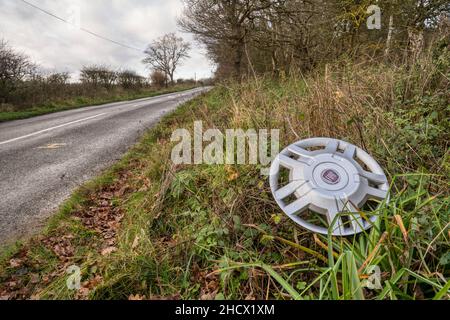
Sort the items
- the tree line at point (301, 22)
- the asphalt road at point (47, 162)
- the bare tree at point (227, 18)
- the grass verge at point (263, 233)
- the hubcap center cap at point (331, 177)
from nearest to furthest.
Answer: the grass verge at point (263, 233)
the hubcap center cap at point (331, 177)
the asphalt road at point (47, 162)
the tree line at point (301, 22)
the bare tree at point (227, 18)

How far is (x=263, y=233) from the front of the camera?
2029 mm

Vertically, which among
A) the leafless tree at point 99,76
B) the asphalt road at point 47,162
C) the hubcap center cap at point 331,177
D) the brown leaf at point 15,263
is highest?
the leafless tree at point 99,76

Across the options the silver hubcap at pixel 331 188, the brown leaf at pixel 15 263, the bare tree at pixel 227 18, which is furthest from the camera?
the bare tree at pixel 227 18

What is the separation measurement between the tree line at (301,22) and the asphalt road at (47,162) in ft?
11.8

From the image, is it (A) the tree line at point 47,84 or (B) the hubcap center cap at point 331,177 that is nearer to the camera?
(B) the hubcap center cap at point 331,177

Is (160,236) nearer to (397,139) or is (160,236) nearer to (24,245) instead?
(24,245)

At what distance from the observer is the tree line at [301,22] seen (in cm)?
696

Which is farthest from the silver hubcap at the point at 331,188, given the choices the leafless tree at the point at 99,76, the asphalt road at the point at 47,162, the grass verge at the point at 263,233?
the leafless tree at the point at 99,76

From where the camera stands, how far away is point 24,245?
2355 millimetres

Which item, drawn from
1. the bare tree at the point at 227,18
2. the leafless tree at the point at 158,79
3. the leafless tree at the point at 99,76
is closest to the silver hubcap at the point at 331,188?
the bare tree at the point at 227,18

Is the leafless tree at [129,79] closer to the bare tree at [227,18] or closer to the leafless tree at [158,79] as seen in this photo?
the leafless tree at [158,79]

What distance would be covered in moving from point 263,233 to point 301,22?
790 centimetres

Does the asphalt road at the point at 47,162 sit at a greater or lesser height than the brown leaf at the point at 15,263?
greater
